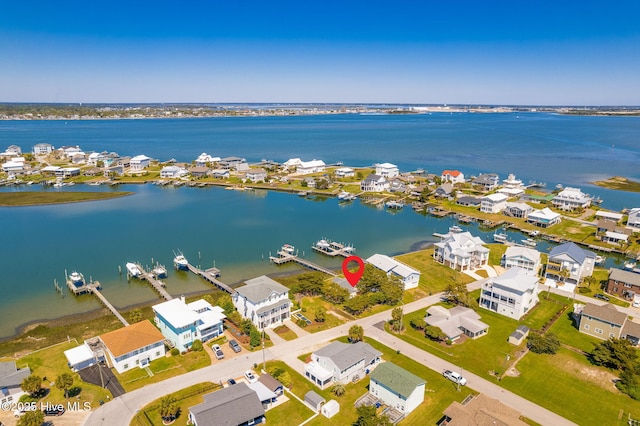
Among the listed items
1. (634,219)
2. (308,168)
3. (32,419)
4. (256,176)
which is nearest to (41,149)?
(256,176)

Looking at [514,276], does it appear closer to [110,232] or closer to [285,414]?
[285,414]

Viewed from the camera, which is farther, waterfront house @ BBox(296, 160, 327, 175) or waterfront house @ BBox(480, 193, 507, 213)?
waterfront house @ BBox(296, 160, 327, 175)

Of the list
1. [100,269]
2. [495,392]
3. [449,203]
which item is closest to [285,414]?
[495,392]

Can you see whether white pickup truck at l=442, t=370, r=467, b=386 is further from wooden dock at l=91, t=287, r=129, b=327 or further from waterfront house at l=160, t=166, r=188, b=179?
waterfront house at l=160, t=166, r=188, b=179

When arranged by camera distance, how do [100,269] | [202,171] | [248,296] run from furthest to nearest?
[202,171] → [100,269] → [248,296]

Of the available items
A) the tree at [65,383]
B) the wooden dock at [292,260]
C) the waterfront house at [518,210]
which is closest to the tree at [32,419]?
the tree at [65,383]

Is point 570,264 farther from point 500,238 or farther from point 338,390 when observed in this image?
point 338,390

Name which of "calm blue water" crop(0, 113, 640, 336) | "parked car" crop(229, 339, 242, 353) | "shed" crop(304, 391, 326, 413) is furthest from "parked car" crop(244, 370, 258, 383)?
"calm blue water" crop(0, 113, 640, 336)
